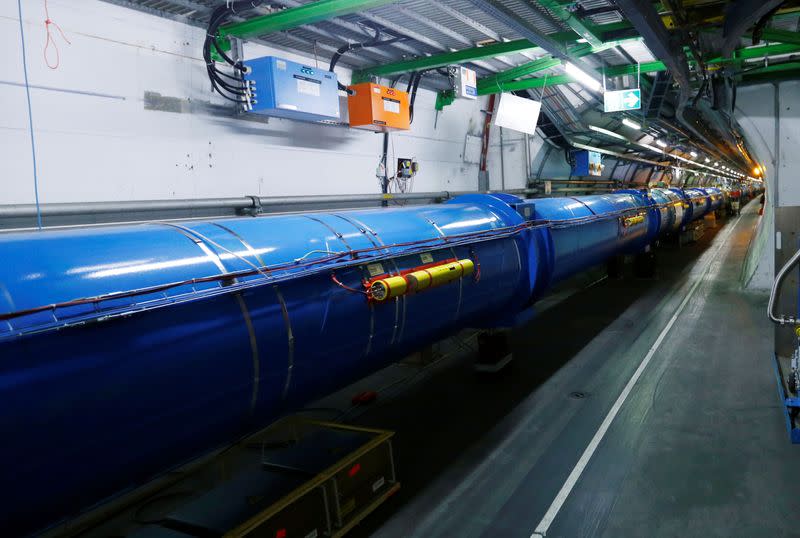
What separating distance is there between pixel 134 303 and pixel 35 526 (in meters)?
0.96

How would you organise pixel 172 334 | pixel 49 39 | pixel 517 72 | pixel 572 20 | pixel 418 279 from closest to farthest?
1. pixel 172 334
2. pixel 418 279
3. pixel 49 39
4. pixel 572 20
5. pixel 517 72

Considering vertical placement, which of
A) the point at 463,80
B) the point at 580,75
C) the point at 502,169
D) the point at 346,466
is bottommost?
the point at 346,466

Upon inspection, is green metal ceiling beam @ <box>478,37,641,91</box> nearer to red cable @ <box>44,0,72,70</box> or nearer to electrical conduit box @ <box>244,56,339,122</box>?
electrical conduit box @ <box>244,56,339,122</box>

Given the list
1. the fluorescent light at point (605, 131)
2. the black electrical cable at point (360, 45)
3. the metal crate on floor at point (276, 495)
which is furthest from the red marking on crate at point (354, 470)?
the fluorescent light at point (605, 131)

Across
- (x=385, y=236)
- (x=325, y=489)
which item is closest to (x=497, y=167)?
(x=385, y=236)

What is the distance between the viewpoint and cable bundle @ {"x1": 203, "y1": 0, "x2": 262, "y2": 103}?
5.68m

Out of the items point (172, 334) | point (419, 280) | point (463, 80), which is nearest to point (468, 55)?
point (463, 80)

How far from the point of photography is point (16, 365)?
1.99m

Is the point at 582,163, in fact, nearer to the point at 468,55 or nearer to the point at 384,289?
the point at 468,55

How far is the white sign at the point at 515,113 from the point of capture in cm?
868

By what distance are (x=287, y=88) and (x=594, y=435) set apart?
493 cm

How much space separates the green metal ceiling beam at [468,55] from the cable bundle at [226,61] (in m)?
2.58

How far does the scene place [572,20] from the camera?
6.01 meters

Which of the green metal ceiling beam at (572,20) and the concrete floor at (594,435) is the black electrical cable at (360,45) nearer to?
the green metal ceiling beam at (572,20)
